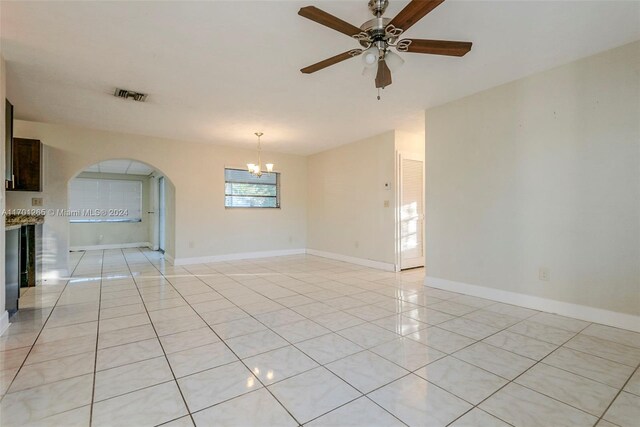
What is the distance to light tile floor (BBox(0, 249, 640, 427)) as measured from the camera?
5.00 feet

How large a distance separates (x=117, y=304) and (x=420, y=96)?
4.42 metres

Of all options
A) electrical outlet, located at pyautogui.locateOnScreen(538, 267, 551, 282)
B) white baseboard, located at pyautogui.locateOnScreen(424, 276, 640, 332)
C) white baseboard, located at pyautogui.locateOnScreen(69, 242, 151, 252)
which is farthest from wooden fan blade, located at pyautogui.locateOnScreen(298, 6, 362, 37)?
white baseboard, located at pyautogui.locateOnScreen(69, 242, 151, 252)

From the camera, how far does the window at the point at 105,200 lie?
8391mm

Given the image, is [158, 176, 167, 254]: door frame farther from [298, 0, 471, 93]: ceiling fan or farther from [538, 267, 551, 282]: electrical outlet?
[538, 267, 551, 282]: electrical outlet

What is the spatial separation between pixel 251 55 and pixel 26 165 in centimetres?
410

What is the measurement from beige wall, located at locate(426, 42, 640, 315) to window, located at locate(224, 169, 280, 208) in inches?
165

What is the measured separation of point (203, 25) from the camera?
2281 millimetres

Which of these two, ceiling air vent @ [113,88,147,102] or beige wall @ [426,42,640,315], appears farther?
ceiling air vent @ [113,88,147,102]

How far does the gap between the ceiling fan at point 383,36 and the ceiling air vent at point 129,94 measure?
258 cm

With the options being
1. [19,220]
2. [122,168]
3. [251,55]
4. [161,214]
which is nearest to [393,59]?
[251,55]

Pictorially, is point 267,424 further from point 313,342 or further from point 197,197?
point 197,197

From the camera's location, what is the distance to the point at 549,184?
302cm

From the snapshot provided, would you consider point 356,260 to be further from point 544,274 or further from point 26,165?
point 26,165

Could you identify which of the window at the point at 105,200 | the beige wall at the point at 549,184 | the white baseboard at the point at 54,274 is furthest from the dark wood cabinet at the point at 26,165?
the beige wall at the point at 549,184
